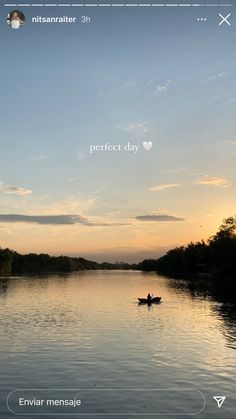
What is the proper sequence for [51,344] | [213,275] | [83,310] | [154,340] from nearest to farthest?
[51,344]
[154,340]
[83,310]
[213,275]

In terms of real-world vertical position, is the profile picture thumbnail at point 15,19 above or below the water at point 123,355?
above

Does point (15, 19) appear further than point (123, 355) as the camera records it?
No

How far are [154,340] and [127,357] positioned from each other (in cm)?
877

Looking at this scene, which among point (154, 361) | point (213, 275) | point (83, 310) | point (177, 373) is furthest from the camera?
point (213, 275)

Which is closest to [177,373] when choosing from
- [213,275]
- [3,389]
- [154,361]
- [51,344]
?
[154,361]

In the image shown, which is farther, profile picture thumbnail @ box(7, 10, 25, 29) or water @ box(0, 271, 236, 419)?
water @ box(0, 271, 236, 419)

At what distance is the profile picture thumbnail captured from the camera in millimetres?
12170

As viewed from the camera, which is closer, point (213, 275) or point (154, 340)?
point (154, 340)

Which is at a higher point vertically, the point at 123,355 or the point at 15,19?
the point at 15,19

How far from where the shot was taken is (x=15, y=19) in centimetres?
1223

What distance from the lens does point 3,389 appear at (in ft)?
78.9

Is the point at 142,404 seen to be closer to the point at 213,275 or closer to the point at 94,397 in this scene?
the point at 94,397

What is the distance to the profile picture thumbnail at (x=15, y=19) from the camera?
12.2m

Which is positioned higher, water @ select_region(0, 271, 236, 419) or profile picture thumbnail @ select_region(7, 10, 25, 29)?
profile picture thumbnail @ select_region(7, 10, 25, 29)
